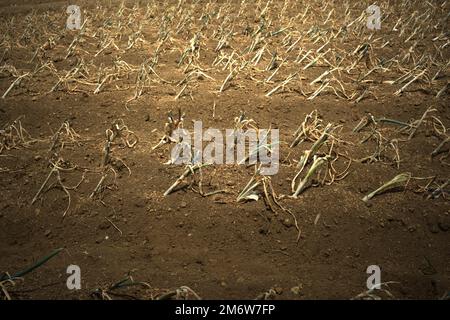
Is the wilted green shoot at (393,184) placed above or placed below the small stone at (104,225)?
above

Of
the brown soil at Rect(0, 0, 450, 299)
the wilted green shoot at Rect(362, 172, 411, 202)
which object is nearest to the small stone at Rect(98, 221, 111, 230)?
the brown soil at Rect(0, 0, 450, 299)

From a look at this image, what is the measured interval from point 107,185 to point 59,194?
27cm

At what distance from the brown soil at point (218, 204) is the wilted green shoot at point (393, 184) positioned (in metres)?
0.04

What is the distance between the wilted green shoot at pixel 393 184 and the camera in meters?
2.12

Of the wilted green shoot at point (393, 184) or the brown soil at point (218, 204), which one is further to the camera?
the wilted green shoot at point (393, 184)

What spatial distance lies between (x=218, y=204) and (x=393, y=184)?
1.00 meters

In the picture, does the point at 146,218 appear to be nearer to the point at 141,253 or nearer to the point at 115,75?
the point at 141,253

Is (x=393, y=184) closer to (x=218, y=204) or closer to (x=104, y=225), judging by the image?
(x=218, y=204)

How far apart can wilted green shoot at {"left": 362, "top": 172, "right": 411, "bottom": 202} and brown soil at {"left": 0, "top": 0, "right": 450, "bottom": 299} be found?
0.04m

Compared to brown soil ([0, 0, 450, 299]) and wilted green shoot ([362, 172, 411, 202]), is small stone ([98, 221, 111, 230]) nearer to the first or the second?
brown soil ([0, 0, 450, 299])

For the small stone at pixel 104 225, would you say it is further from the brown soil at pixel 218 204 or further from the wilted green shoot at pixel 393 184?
the wilted green shoot at pixel 393 184

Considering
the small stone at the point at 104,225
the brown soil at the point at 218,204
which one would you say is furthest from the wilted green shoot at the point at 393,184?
the small stone at the point at 104,225

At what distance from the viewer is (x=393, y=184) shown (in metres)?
2.19
